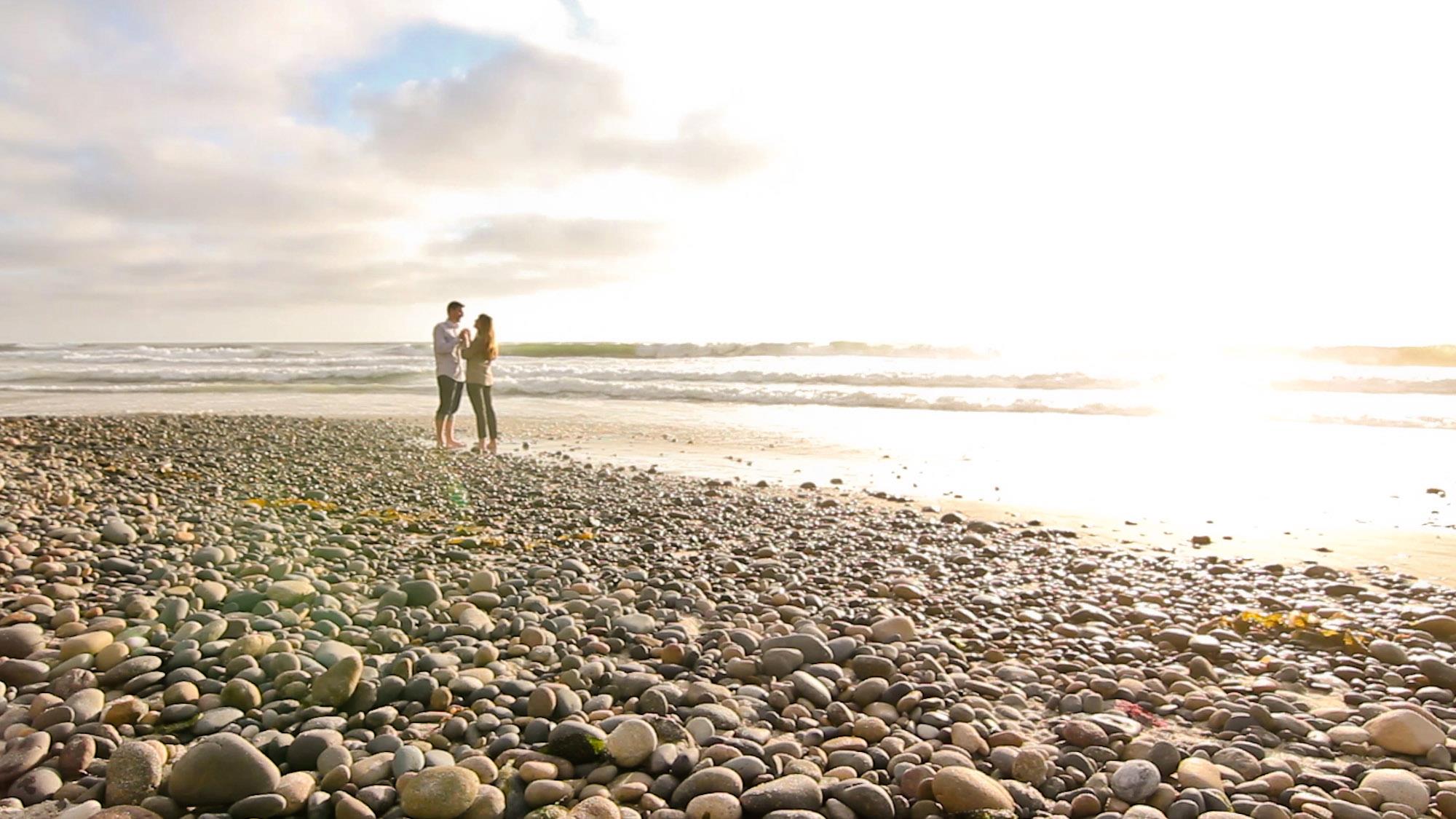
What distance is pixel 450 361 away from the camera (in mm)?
11211

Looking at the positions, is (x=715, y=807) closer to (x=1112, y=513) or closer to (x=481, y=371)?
(x=1112, y=513)

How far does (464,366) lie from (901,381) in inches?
585

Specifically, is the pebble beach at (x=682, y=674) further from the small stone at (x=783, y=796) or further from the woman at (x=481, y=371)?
the woman at (x=481, y=371)

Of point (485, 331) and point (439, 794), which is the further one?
point (485, 331)

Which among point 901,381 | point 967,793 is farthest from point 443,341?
point 901,381

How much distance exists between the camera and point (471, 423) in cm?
1536

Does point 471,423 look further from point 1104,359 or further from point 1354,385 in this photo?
point 1104,359

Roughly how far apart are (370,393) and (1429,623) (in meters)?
23.9

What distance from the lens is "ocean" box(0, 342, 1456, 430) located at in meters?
16.8

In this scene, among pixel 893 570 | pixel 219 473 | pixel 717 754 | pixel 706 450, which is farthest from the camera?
pixel 706 450

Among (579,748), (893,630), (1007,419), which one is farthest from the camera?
(1007,419)

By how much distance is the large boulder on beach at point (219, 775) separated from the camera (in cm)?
240

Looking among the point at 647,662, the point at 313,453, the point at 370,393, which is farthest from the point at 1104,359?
the point at 647,662

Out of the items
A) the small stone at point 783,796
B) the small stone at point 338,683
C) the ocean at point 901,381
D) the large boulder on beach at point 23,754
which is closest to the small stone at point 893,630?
the small stone at point 783,796
